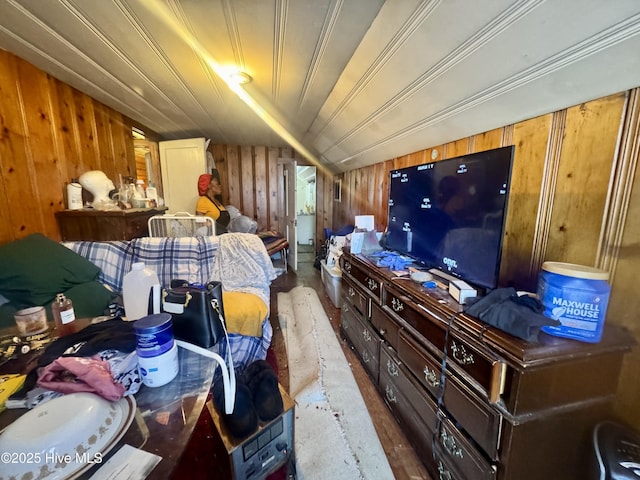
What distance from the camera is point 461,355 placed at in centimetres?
95

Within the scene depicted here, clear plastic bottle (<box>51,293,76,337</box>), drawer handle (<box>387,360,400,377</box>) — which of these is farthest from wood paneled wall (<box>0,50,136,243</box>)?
drawer handle (<box>387,360,400,377</box>)

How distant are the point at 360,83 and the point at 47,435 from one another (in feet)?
6.92

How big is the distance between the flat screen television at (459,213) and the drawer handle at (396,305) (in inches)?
12.2

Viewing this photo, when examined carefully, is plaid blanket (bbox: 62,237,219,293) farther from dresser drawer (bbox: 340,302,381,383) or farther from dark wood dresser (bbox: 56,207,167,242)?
dresser drawer (bbox: 340,302,381,383)

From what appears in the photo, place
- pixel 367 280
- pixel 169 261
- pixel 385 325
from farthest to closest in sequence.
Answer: pixel 169 261 → pixel 367 280 → pixel 385 325

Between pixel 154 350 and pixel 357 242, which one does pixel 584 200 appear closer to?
pixel 357 242

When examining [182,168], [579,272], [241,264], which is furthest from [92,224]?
[579,272]

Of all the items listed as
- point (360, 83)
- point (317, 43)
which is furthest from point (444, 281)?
point (317, 43)

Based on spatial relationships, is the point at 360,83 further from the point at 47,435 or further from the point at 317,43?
the point at 47,435

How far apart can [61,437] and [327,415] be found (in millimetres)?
1282

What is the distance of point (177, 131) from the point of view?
365cm

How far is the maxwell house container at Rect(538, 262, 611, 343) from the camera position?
2.48 feet

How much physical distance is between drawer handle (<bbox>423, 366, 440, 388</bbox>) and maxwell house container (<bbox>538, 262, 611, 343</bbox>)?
47 cm

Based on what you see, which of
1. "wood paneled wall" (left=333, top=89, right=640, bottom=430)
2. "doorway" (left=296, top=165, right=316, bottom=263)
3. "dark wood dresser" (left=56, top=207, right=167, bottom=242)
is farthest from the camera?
"doorway" (left=296, top=165, right=316, bottom=263)
